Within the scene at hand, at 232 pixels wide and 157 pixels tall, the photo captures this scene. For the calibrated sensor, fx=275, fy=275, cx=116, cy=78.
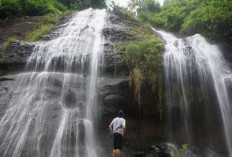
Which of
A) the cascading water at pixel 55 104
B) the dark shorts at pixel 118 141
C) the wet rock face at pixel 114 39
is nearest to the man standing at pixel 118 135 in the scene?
the dark shorts at pixel 118 141

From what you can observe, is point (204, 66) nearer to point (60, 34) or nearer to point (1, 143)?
point (60, 34)

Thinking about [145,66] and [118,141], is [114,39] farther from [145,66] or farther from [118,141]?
[118,141]

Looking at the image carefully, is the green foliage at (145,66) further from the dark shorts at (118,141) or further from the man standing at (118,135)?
the dark shorts at (118,141)

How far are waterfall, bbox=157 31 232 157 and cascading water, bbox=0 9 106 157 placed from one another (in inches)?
121

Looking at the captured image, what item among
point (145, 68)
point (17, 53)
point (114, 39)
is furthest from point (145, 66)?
point (17, 53)

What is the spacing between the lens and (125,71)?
36.6 feet

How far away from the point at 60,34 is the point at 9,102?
18.4 feet

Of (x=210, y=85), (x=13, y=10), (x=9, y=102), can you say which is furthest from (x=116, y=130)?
(x=13, y=10)

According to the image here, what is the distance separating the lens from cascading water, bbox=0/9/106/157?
8773mm

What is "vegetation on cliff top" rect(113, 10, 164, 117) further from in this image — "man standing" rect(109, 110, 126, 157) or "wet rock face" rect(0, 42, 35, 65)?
"wet rock face" rect(0, 42, 35, 65)

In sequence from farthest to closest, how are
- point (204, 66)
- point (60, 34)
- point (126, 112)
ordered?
point (60, 34) < point (204, 66) < point (126, 112)

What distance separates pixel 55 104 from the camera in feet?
32.2

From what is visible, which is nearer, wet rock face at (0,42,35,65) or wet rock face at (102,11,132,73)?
wet rock face at (102,11,132,73)

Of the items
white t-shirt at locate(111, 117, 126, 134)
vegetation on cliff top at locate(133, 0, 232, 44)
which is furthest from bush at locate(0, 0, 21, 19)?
white t-shirt at locate(111, 117, 126, 134)
